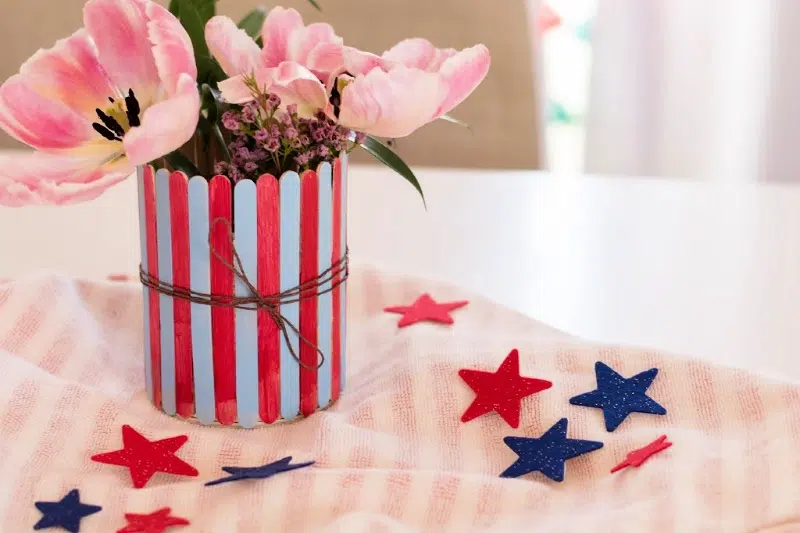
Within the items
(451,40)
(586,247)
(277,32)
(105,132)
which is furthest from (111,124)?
(451,40)

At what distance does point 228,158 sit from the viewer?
2.09ft

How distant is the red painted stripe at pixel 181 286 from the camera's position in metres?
0.62

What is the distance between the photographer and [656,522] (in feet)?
1.76

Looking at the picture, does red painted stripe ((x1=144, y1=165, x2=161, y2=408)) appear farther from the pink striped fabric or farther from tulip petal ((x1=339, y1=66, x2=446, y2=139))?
tulip petal ((x1=339, y1=66, x2=446, y2=139))

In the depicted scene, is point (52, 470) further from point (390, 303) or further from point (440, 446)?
point (390, 303)

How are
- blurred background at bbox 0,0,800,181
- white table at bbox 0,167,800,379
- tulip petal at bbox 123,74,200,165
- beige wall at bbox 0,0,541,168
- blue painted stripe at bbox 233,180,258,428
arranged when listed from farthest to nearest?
blurred background at bbox 0,0,800,181, beige wall at bbox 0,0,541,168, white table at bbox 0,167,800,379, blue painted stripe at bbox 233,180,258,428, tulip petal at bbox 123,74,200,165

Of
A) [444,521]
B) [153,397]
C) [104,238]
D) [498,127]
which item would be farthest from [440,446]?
[498,127]

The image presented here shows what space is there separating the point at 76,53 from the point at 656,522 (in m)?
0.43

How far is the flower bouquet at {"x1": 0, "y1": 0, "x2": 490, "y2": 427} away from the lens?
1.82 ft

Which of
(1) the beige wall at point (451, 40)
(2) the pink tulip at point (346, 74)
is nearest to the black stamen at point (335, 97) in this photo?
(2) the pink tulip at point (346, 74)

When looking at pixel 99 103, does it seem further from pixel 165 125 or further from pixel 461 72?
pixel 461 72

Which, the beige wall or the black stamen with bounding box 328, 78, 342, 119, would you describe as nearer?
the black stamen with bounding box 328, 78, 342, 119

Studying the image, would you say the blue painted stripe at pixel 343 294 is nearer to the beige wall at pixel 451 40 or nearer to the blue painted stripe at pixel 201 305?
the blue painted stripe at pixel 201 305

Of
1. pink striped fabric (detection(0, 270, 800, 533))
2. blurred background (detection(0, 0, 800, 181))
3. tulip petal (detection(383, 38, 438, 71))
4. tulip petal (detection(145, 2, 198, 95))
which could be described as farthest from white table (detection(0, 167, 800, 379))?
blurred background (detection(0, 0, 800, 181))
